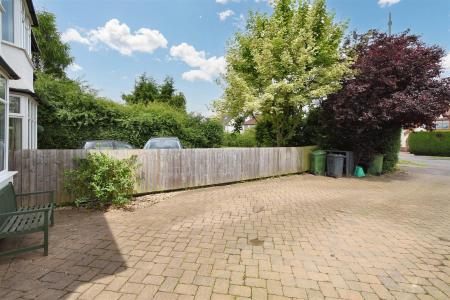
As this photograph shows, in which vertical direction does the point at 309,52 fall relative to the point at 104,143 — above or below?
above

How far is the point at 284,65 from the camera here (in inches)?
478

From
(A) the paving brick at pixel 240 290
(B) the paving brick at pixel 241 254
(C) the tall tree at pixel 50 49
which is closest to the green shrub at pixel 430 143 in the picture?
(B) the paving brick at pixel 241 254

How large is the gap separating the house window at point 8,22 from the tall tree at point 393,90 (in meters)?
11.9

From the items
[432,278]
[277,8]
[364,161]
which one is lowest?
[432,278]

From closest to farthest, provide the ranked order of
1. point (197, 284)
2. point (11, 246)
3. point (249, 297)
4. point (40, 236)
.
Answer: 1. point (249, 297)
2. point (197, 284)
3. point (11, 246)
4. point (40, 236)

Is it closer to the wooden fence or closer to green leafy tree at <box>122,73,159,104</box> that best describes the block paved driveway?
the wooden fence

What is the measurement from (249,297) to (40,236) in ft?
12.2

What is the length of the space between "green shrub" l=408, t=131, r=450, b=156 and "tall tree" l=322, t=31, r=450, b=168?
2206 cm

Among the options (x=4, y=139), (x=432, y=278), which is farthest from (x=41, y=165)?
(x=432, y=278)

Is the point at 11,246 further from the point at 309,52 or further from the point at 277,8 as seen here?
the point at 277,8

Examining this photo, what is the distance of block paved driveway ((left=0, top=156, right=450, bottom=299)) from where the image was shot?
3002 mm

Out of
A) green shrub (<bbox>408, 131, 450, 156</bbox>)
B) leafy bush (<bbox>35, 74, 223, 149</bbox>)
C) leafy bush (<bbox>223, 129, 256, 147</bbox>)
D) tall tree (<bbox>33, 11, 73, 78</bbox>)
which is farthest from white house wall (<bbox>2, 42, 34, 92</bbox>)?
green shrub (<bbox>408, 131, 450, 156</bbox>)

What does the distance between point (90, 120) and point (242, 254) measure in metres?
11.3

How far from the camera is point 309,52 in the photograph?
1212 centimetres
